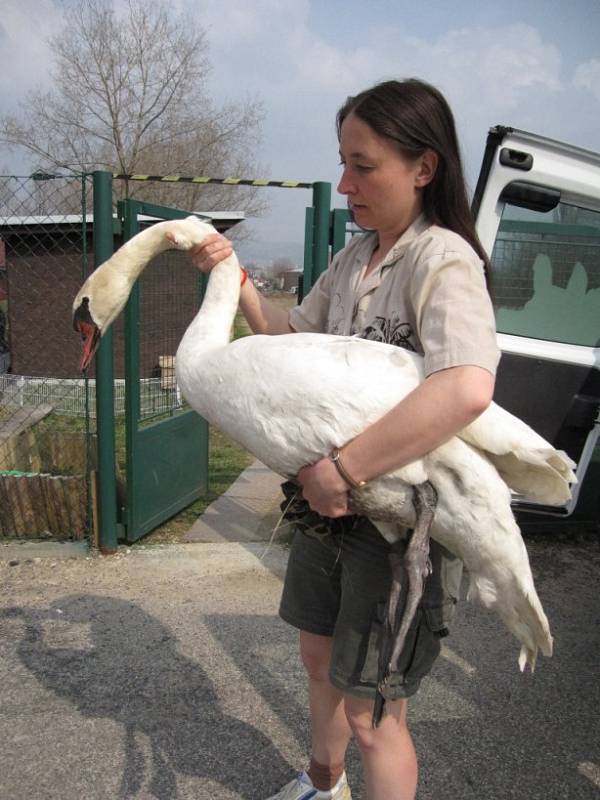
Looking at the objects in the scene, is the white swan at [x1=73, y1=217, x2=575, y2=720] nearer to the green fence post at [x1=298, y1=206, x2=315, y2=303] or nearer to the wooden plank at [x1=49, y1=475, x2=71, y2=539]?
the green fence post at [x1=298, y1=206, x2=315, y2=303]

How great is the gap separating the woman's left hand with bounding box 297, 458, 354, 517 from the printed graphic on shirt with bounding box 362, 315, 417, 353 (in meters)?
0.40

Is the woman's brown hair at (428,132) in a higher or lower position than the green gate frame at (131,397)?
higher

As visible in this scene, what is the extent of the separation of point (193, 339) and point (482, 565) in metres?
1.07

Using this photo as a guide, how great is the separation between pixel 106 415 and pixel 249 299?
94.8 inches

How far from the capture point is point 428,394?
1569mm

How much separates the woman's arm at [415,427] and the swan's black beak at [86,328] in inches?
45.1

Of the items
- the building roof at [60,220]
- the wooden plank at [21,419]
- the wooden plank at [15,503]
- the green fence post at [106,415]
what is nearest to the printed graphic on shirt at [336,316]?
the green fence post at [106,415]

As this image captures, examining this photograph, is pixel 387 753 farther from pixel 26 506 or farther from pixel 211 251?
pixel 26 506

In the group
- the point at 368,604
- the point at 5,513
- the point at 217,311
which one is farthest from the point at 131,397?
the point at 368,604

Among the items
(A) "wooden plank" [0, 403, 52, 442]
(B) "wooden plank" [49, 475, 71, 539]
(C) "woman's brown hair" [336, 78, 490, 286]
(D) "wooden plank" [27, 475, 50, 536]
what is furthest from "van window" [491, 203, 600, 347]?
(A) "wooden plank" [0, 403, 52, 442]

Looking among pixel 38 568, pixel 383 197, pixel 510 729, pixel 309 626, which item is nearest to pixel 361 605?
pixel 309 626

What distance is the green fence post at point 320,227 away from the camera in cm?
468

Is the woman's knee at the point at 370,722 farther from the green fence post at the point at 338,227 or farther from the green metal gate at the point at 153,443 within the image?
the green fence post at the point at 338,227

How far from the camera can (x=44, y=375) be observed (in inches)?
413
